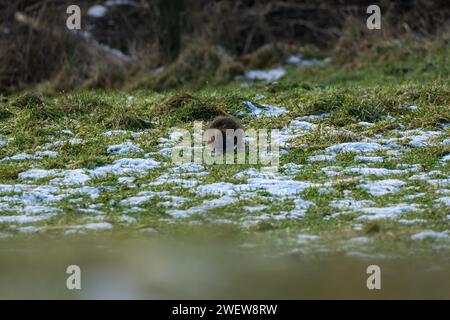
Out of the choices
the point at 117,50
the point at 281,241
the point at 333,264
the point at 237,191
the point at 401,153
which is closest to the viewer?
the point at 333,264

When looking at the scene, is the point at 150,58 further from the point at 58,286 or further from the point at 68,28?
the point at 58,286

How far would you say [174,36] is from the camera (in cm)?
1981

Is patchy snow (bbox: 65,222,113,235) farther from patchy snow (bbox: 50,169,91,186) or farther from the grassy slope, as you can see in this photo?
patchy snow (bbox: 50,169,91,186)

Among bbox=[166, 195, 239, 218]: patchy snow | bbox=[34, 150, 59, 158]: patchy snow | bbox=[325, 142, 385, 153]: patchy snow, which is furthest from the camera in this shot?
bbox=[34, 150, 59, 158]: patchy snow

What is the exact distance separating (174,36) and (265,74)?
3.04m

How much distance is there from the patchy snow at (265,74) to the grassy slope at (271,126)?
2708 millimetres

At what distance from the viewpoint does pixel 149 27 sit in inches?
878

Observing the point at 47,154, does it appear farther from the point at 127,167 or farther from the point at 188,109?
the point at 188,109

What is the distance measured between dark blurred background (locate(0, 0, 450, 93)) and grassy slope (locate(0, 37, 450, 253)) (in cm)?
360

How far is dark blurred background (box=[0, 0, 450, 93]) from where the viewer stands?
1775cm

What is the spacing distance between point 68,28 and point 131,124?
8.80 meters

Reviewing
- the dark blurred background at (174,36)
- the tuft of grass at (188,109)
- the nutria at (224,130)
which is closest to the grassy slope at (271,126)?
the tuft of grass at (188,109)

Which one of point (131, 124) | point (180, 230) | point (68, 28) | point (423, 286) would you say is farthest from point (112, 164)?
point (68, 28)

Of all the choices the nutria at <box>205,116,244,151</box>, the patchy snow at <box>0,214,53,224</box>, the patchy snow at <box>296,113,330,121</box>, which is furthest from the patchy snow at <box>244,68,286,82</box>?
the patchy snow at <box>0,214,53,224</box>
